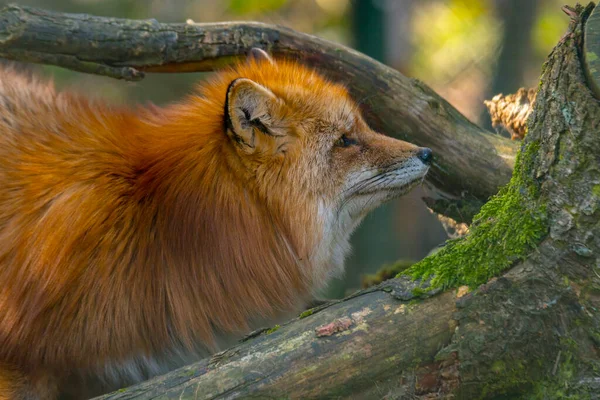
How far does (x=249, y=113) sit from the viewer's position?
3.39 meters

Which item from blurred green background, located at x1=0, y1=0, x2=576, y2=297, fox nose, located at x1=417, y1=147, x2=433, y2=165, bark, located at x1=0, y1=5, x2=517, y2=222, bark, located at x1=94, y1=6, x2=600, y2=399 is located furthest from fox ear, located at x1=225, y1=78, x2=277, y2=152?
blurred green background, located at x1=0, y1=0, x2=576, y2=297

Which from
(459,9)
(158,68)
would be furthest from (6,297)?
(459,9)

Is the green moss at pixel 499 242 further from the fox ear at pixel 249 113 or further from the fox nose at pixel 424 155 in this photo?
the fox ear at pixel 249 113

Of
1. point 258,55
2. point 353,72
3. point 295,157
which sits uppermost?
point 258,55

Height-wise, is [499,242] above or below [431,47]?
below

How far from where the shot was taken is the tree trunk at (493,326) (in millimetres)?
2504

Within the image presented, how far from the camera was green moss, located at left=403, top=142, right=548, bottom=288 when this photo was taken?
2.64 metres

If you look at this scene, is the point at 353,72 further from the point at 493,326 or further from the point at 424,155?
the point at 493,326

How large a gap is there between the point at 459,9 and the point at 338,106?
468 cm

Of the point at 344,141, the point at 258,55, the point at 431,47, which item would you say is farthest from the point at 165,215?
the point at 431,47

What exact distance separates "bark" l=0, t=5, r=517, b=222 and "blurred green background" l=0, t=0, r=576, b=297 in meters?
2.56

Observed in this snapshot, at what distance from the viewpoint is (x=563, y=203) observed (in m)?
2.57

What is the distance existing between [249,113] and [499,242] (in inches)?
55.7

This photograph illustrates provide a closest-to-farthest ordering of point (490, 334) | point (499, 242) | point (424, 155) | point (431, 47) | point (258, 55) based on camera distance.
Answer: point (490, 334)
point (499, 242)
point (424, 155)
point (258, 55)
point (431, 47)
